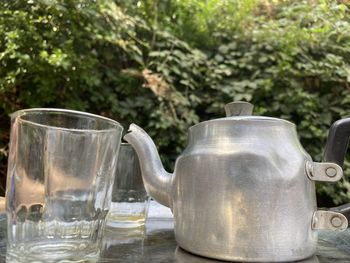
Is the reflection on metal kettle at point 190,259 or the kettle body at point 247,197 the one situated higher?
the kettle body at point 247,197

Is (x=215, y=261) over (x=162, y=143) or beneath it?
beneath

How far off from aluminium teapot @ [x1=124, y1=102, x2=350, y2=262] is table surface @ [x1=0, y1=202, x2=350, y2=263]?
0.05 ft

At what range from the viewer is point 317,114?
1564 mm

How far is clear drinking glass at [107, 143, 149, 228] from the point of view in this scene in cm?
51

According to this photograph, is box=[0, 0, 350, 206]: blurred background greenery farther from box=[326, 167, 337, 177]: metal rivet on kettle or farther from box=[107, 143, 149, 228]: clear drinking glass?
box=[326, 167, 337, 177]: metal rivet on kettle

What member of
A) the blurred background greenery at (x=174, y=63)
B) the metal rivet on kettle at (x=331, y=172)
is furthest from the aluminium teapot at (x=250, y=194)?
the blurred background greenery at (x=174, y=63)

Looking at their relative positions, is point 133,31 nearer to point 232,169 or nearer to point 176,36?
point 176,36

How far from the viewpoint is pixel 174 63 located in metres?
1.66

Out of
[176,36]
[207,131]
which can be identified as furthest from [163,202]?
[176,36]

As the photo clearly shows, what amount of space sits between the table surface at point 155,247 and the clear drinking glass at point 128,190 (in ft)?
0.08

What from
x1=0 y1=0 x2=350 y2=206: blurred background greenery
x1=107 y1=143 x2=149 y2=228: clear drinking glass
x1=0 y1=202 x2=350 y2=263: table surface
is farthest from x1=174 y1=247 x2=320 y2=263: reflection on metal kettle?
x1=0 y1=0 x2=350 y2=206: blurred background greenery

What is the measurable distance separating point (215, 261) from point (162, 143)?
117 centimetres

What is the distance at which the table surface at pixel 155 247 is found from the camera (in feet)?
1.17

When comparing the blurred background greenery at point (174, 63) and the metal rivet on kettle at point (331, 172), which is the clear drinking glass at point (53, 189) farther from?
the blurred background greenery at point (174, 63)
